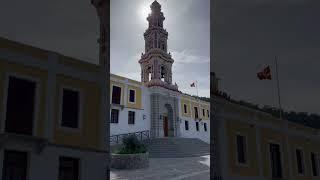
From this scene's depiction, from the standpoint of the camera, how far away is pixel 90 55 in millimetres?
2199

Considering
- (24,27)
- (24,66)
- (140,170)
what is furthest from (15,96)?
(140,170)

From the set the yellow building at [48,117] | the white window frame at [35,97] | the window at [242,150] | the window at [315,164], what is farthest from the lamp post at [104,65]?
the window at [315,164]

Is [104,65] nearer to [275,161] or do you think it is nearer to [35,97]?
[35,97]

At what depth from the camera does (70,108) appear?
1.97 meters

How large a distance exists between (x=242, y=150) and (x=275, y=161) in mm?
327

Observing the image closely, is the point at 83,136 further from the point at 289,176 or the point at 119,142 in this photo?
the point at 289,176

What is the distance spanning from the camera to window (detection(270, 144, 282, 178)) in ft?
9.03

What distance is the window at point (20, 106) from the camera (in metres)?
1.70

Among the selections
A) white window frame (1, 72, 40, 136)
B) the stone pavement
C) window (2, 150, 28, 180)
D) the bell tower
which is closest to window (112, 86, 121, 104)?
the bell tower

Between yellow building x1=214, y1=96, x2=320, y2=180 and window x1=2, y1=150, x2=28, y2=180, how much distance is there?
4.14 ft

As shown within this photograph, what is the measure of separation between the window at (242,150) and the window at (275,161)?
0.25 m

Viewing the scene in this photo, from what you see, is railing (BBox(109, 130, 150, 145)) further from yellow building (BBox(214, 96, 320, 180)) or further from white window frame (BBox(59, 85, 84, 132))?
yellow building (BBox(214, 96, 320, 180))

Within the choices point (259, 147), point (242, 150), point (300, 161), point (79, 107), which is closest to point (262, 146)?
point (259, 147)

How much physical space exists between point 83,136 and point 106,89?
304 mm
